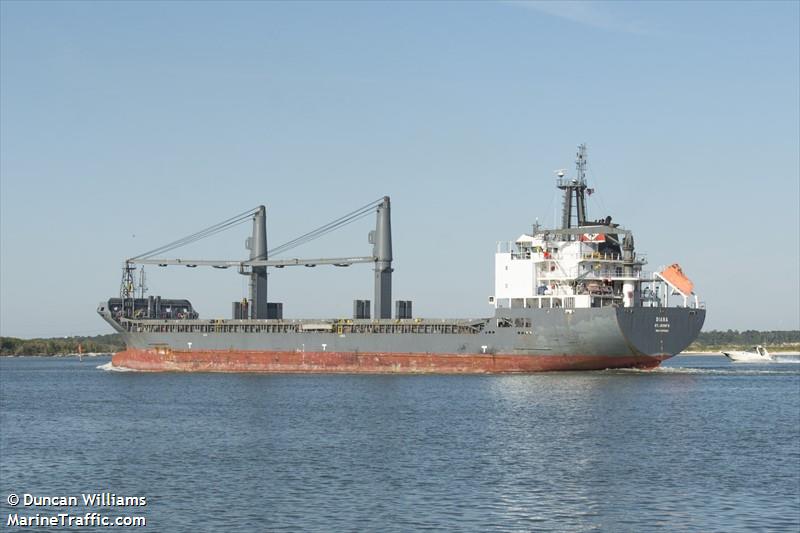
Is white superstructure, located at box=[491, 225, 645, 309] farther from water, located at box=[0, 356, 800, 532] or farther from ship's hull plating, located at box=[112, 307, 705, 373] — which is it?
water, located at box=[0, 356, 800, 532]

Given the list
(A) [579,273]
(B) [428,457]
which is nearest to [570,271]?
(A) [579,273]

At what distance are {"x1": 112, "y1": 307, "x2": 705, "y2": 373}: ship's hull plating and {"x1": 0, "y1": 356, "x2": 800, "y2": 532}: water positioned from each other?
18.8ft

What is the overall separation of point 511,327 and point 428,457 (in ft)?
103

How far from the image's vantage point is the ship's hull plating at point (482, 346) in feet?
186

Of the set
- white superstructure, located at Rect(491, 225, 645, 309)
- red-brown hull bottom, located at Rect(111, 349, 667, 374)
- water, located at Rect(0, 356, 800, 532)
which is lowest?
water, located at Rect(0, 356, 800, 532)

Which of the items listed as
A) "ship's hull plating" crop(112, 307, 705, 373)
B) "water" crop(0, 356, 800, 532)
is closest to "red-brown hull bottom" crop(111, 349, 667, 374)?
"ship's hull plating" crop(112, 307, 705, 373)

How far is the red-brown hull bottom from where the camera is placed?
5804 centimetres

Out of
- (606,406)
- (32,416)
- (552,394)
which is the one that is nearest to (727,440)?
(606,406)

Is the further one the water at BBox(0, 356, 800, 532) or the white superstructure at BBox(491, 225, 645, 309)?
the white superstructure at BBox(491, 225, 645, 309)

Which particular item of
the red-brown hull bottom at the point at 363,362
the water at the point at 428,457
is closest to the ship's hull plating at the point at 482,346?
the red-brown hull bottom at the point at 363,362

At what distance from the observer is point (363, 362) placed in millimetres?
64688

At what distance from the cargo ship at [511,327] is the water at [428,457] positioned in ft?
21.9

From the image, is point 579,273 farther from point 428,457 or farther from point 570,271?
point 428,457

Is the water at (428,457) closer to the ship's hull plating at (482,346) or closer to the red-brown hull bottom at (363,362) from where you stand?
the ship's hull plating at (482,346)
